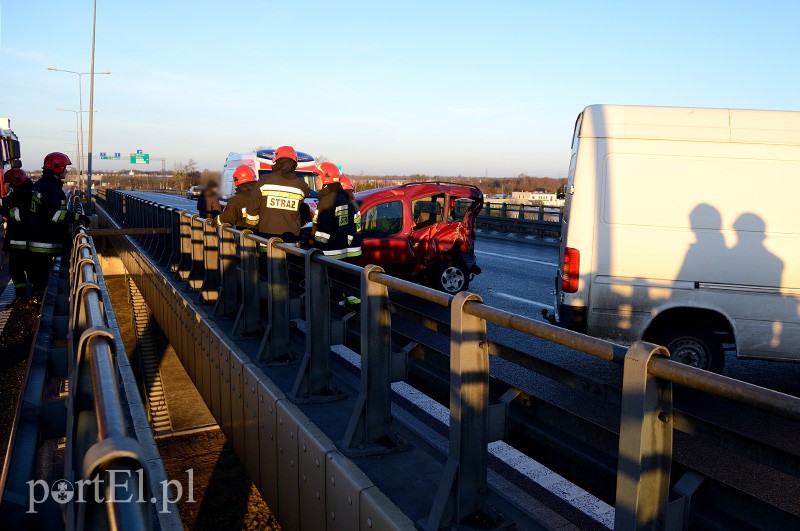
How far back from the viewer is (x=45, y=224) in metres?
8.97

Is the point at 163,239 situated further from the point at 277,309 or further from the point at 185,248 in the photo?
the point at 277,309

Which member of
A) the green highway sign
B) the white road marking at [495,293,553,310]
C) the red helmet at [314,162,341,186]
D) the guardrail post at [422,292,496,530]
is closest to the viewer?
the guardrail post at [422,292,496,530]

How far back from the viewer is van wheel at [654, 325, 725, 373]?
6625 millimetres

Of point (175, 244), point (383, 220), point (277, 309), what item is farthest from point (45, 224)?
point (383, 220)

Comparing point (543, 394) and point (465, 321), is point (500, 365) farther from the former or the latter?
point (465, 321)

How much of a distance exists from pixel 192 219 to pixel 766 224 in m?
7.05

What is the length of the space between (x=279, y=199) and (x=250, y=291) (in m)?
1.36

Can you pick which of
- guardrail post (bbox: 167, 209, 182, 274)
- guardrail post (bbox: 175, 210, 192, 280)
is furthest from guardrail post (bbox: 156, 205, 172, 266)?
guardrail post (bbox: 175, 210, 192, 280)

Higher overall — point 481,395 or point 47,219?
point 47,219

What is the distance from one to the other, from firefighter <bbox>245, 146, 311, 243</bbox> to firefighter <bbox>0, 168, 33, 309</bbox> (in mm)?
3137

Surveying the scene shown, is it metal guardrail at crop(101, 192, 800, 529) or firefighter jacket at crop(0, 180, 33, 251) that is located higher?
firefighter jacket at crop(0, 180, 33, 251)

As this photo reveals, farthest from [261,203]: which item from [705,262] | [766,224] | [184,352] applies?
[766,224]

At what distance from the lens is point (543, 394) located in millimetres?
6641

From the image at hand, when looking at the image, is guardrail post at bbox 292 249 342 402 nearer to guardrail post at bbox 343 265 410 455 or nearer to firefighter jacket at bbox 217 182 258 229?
guardrail post at bbox 343 265 410 455
